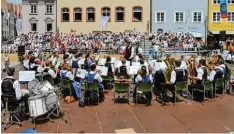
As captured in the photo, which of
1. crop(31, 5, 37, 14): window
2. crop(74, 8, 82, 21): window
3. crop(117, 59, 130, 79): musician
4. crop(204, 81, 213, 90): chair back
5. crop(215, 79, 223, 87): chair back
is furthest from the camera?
crop(31, 5, 37, 14): window

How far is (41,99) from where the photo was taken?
1012 centimetres

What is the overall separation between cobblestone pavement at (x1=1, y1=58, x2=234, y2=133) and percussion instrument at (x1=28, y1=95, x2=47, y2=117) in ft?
1.56

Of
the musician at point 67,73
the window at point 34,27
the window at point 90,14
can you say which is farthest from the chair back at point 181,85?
the window at point 34,27

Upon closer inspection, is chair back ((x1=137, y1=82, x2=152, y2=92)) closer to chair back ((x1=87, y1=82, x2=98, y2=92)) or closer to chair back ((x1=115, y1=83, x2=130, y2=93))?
chair back ((x1=115, y1=83, x2=130, y2=93))

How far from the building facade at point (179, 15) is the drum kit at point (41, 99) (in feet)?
135

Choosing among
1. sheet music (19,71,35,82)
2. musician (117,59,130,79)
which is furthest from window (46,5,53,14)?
sheet music (19,71,35,82)

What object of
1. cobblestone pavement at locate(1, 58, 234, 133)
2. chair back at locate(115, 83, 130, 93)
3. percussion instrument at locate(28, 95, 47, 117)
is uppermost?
chair back at locate(115, 83, 130, 93)

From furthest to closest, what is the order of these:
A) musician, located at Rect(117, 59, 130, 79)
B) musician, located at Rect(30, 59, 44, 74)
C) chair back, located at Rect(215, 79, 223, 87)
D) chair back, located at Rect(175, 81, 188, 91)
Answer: musician, located at Rect(117, 59, 130, 79), musician, located at Rect(30, 59, 44, 74), chair back, located at Rect(215, 79, 223, 87), chair back, located at Rect(175, 81, 188, 91)

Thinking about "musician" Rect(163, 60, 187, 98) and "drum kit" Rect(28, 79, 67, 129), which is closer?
"drum kit" Rect(28, 79, 67, 129)

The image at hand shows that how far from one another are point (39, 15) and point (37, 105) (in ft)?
146

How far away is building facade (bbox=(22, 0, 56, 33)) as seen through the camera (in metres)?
52.8

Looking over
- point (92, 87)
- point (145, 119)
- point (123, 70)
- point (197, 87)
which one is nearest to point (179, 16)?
point (123, 70)

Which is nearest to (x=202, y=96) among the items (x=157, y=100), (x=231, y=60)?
(x=157, y=100)

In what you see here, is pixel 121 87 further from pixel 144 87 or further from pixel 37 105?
pixel 37 105
